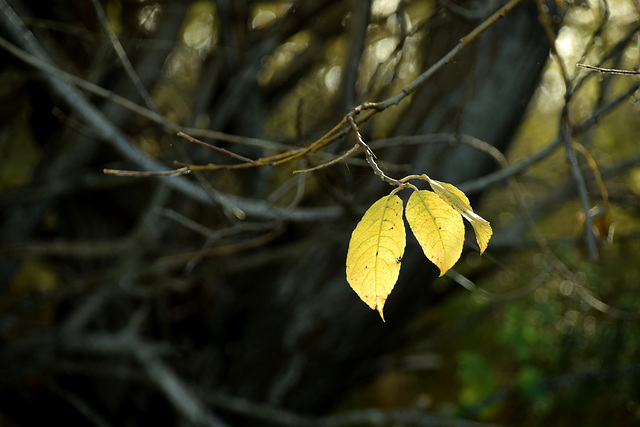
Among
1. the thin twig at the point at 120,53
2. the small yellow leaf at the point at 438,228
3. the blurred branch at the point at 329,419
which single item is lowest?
the blurred branch at the point at 329,419

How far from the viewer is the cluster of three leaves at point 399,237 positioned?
1.87 ft

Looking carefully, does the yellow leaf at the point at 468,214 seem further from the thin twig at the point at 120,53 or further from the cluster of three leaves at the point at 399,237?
the thin twig at the point at 120,53

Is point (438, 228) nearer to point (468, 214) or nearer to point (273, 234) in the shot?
point (468, 214)

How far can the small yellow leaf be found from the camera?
571mm

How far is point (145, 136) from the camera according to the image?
2500mm

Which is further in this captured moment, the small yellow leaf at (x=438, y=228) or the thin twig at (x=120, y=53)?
the thin twig at (x=120, y=53)

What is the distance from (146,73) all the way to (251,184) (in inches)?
26.0

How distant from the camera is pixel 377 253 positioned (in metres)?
0.59

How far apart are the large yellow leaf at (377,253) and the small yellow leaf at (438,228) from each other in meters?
0.02

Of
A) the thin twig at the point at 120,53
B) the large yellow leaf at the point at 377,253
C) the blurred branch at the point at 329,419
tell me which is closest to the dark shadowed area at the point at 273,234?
the blurred branch at the point at 329,419

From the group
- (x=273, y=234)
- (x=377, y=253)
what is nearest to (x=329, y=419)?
(x=273, y=234)

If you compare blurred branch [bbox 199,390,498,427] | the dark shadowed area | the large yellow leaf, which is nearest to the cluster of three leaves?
the large yellow leaf

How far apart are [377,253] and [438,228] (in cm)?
8

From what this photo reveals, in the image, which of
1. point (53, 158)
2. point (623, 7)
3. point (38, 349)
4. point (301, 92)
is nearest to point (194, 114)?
point (53, 158)
